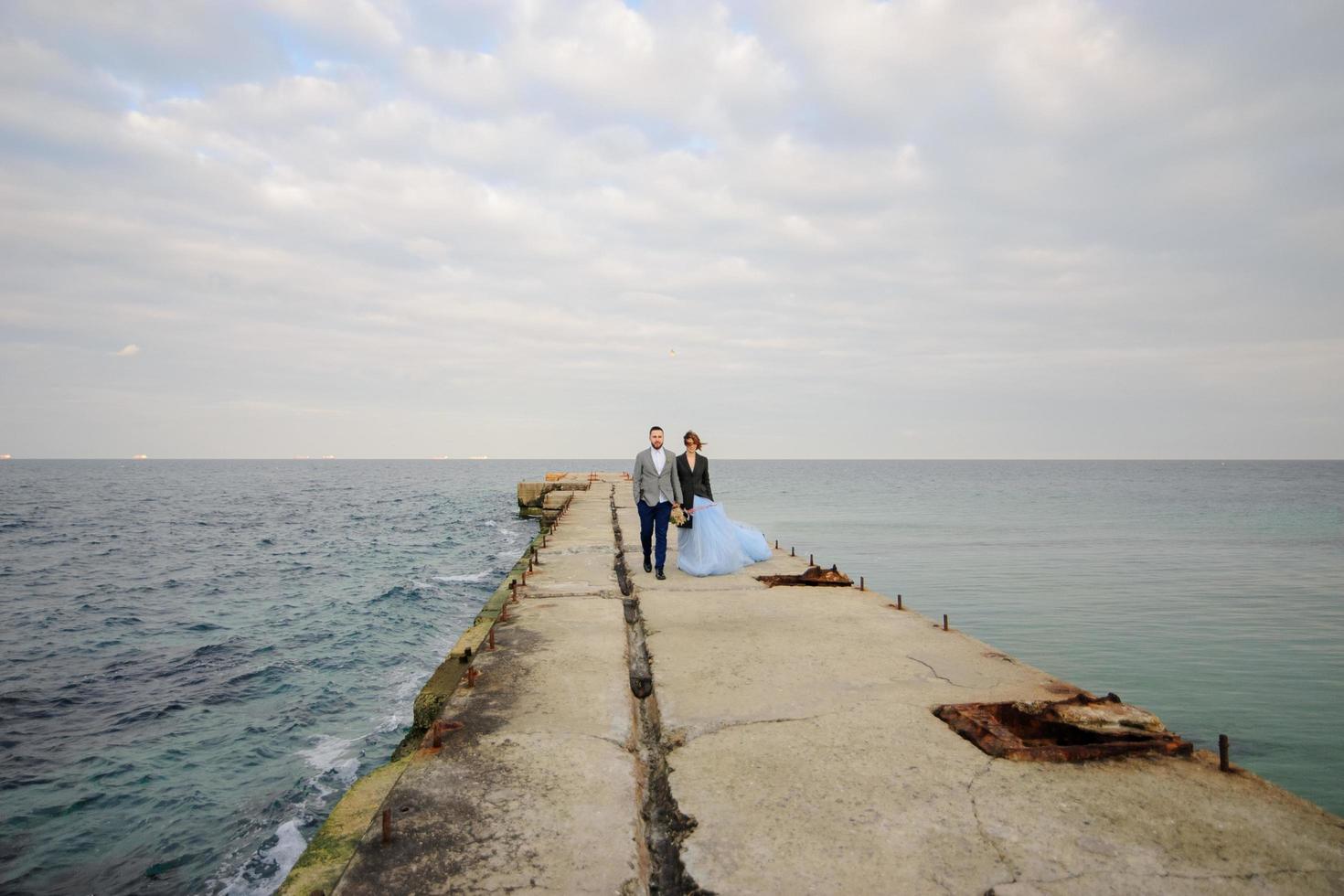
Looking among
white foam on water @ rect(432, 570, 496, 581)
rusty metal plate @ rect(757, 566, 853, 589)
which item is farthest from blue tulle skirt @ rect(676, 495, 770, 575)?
white foam on water @ rect(432, 570, 496, 581)

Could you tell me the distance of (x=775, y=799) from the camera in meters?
2.76

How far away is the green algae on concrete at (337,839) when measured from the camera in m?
2.76

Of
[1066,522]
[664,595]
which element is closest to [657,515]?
[664,595]

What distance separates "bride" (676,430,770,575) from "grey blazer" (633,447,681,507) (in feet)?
0.23

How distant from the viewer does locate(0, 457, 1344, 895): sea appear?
5.79 m

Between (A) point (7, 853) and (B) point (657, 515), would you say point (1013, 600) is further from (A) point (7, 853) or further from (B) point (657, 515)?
(A) point (7, 853)

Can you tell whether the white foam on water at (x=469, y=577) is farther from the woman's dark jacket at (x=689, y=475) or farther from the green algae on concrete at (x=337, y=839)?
the green algae on concrete at (x=337, y=839)

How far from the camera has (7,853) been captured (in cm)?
527

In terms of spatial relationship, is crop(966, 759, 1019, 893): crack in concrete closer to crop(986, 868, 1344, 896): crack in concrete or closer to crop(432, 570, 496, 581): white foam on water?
crop(986, 868, 1344, 896): crack in concrete

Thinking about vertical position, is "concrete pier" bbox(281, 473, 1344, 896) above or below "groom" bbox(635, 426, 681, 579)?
below

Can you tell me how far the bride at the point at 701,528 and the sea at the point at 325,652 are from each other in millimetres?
3718

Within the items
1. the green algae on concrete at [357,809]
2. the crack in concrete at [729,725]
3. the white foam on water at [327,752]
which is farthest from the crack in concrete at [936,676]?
the white foam on water at [327,752]

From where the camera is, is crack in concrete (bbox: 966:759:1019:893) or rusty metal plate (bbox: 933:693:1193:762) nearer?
crack in concrete (bbox: 966:759:1019:893)

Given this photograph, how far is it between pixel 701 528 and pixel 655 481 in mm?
776
